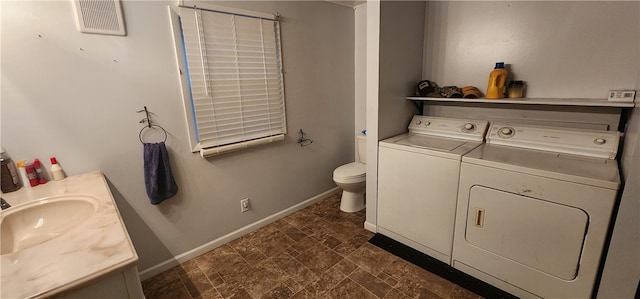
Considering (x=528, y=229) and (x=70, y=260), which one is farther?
(x=528, y=229)

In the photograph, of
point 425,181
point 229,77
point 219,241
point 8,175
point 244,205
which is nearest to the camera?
point 8,175

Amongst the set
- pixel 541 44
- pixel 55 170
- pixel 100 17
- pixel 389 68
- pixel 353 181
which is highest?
pixel 100 17

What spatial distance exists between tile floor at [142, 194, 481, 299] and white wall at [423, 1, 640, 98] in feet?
4.99

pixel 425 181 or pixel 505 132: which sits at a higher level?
pixel 505 132

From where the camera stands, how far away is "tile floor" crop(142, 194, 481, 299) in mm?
1730

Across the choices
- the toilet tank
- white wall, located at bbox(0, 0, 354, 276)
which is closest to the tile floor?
white wall, located at bbox(0, 0, 354, 276)

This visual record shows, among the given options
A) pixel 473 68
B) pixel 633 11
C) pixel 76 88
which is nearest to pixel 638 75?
pixel 633 11

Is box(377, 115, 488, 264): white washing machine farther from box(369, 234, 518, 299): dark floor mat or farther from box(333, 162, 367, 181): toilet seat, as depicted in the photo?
box(333, 162, 367, 181): toilet seat

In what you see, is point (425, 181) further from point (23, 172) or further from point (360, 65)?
point (23, 172)

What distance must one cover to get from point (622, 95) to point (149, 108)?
283 cm

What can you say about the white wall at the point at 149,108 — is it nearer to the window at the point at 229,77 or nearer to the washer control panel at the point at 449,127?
the window at the point at 229,77

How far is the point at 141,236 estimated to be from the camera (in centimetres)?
183

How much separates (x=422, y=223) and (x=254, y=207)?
1.42 metres

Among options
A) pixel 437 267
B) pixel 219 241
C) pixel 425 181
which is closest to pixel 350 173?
pixel 425 181
